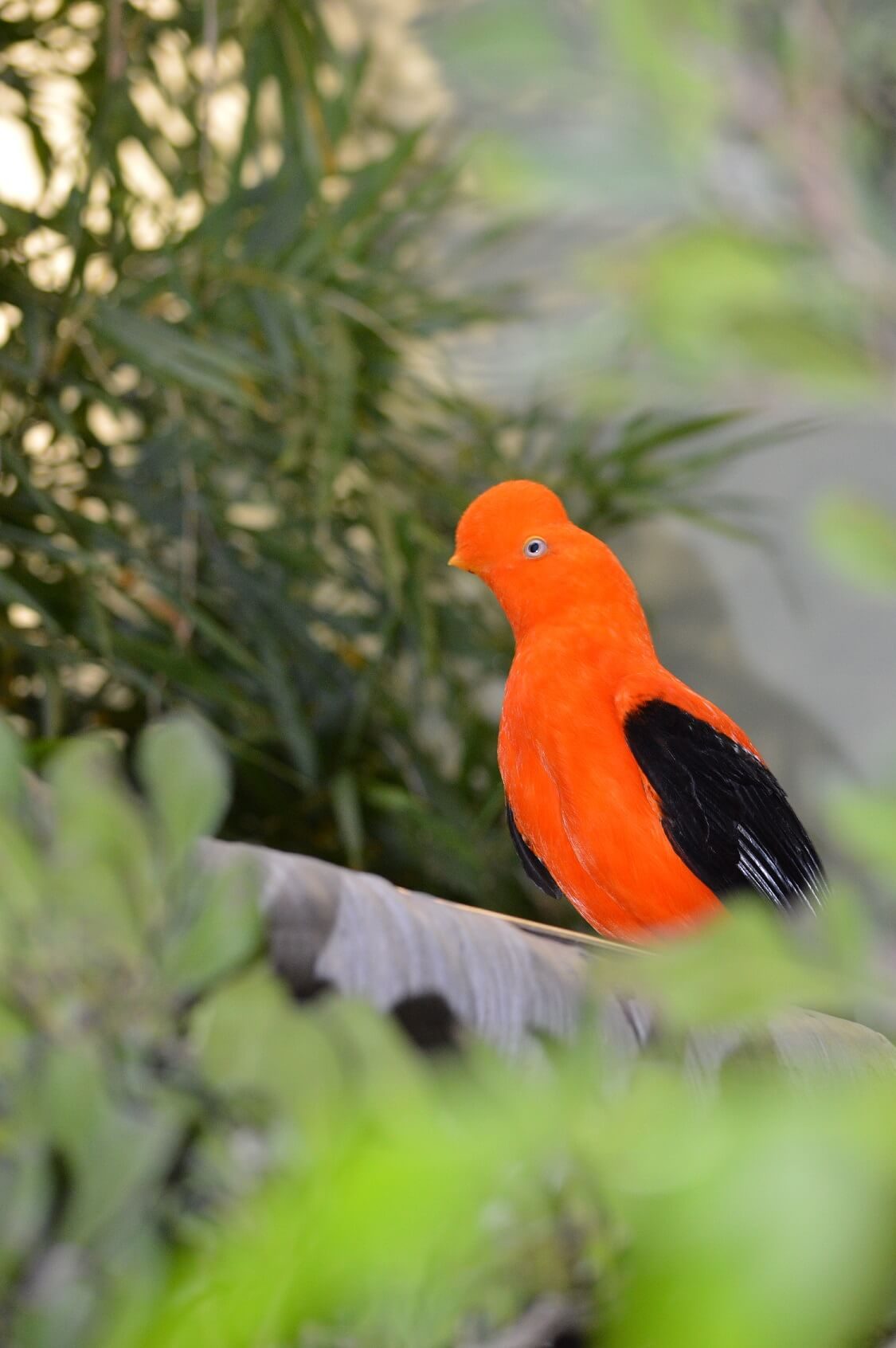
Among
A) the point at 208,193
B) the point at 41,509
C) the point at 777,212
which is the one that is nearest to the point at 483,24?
the point at 777,212

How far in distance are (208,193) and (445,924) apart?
75 cm

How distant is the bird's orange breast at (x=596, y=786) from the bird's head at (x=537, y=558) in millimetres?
12

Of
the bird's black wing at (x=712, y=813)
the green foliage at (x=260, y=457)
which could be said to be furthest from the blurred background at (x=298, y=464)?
the bird's black wing at (x=712, y=813)

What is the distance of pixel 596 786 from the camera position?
0.37m

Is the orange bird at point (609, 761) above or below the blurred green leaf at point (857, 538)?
below

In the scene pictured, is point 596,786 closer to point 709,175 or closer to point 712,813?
point 712,813

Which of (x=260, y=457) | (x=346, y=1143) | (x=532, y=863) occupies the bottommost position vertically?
(x=260, y=457)

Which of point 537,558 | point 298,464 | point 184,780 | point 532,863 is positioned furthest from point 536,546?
point 298,464

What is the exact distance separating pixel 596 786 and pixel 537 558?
8 cm

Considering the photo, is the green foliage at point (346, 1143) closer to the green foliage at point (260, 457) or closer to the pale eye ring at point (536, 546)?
the pale eye ring at point (536, 546)

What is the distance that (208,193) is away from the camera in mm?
852

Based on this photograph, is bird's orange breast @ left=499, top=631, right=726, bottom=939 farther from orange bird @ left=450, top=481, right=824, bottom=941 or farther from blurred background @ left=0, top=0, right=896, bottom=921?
blurred background @ left=0, top=0, right=896, bottom=921

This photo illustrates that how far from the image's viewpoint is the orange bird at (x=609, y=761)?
0.37m

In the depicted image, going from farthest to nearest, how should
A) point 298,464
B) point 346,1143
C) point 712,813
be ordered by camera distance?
point 298,464
point 712,813
point 346,1143
